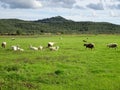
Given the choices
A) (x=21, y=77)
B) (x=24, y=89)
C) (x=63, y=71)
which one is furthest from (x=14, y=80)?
(x=63, y=71)

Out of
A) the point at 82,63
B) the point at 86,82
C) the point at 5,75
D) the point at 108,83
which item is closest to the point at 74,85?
the point at 86,82

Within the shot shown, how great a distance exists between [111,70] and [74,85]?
4.84 metres

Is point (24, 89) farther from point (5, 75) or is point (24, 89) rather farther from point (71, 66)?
point (71, 66)

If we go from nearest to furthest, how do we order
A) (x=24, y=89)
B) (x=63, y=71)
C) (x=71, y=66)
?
(x=24, y=89), (x=63, y=71), (x=71, y=66)

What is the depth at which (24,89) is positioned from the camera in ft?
52.3

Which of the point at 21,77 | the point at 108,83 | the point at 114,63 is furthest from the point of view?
the point at 114,63

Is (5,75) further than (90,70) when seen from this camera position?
No

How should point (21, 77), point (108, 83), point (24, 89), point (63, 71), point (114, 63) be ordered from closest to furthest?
point (24, 89)
point (108, 83)
point (21, 77)
point (63, 71)
point (114, 63)

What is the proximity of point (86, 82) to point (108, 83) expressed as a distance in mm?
1248

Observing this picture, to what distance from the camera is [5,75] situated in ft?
61.8

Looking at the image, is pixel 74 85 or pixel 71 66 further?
pixel 71 66

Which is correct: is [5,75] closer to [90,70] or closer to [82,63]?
[90,70]

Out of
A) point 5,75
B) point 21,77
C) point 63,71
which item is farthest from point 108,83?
point 5,75

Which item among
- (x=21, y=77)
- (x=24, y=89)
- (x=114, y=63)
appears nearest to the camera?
(x=24, y=89)
